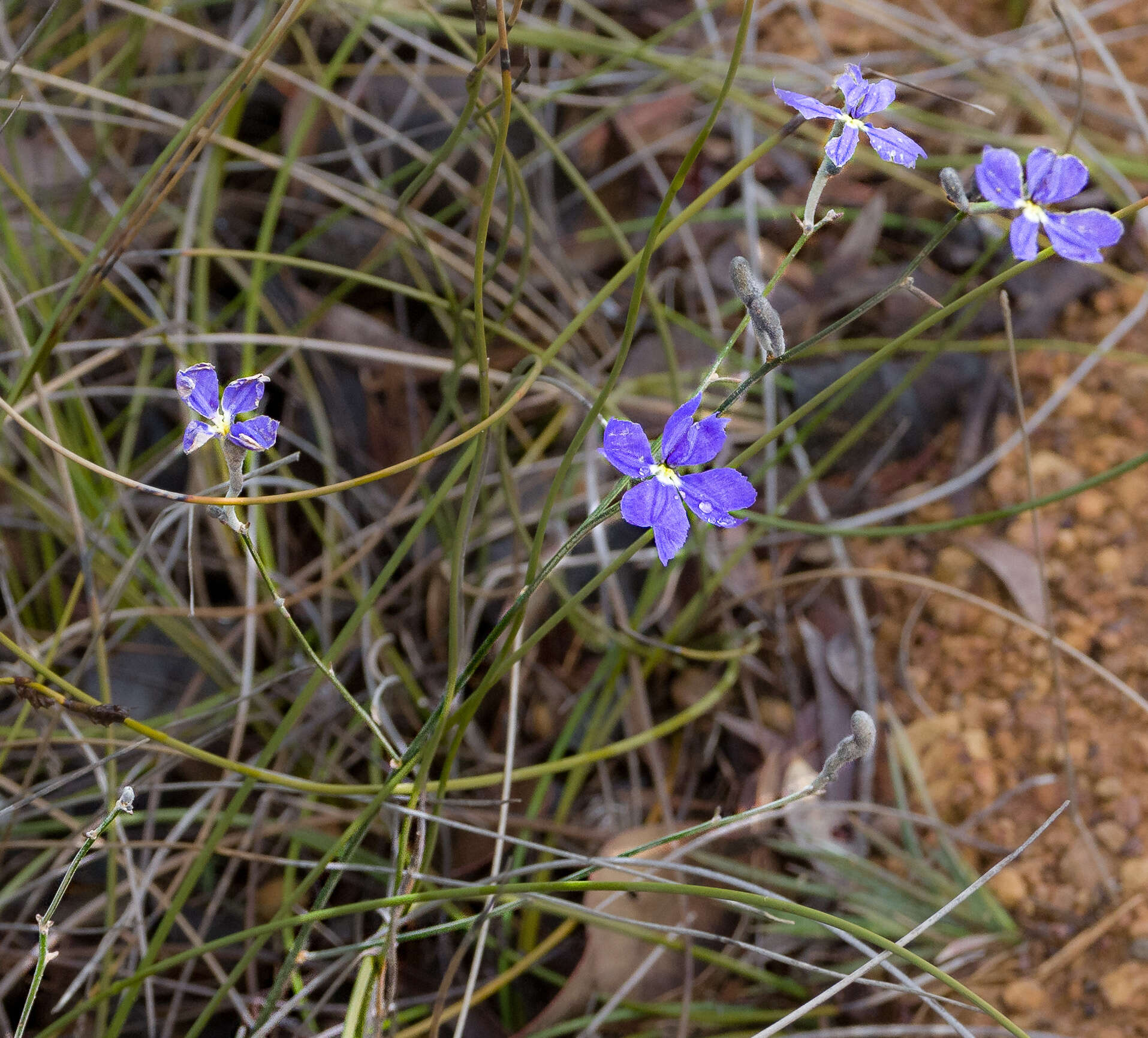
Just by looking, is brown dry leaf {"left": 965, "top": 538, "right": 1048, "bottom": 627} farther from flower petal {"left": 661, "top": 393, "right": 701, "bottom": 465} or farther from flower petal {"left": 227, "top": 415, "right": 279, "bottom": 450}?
flower petal {"left": 227, "top": 415, "right": 279, "bottom": 450}

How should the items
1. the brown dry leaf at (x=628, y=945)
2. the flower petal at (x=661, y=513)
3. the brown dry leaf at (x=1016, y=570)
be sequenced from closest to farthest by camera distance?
1. the flower petal at (x=661, y=513)
2. the brown dry leaf at (x=628, y=945)
3. the brown dry leaf at (x=1016, y=570)

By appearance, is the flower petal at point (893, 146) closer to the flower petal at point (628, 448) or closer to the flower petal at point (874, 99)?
the flower petal at point (874, 99)

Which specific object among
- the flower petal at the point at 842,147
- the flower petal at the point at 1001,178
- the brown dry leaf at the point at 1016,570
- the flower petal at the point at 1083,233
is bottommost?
the brown dry leaf at the point at 1016,570

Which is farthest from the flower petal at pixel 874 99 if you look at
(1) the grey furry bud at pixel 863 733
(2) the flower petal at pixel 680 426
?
(1) the grey furry bud at pixel 863 733

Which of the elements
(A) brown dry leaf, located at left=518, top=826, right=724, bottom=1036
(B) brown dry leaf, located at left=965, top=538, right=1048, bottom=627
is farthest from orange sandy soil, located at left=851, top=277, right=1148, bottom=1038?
(A) brown dry leaf, located at left=518, top=826, right=724, bottom=1036

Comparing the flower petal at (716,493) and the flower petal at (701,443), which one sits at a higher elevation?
the flower petal at (701,443)


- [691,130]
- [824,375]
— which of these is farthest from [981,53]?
[824,375]
